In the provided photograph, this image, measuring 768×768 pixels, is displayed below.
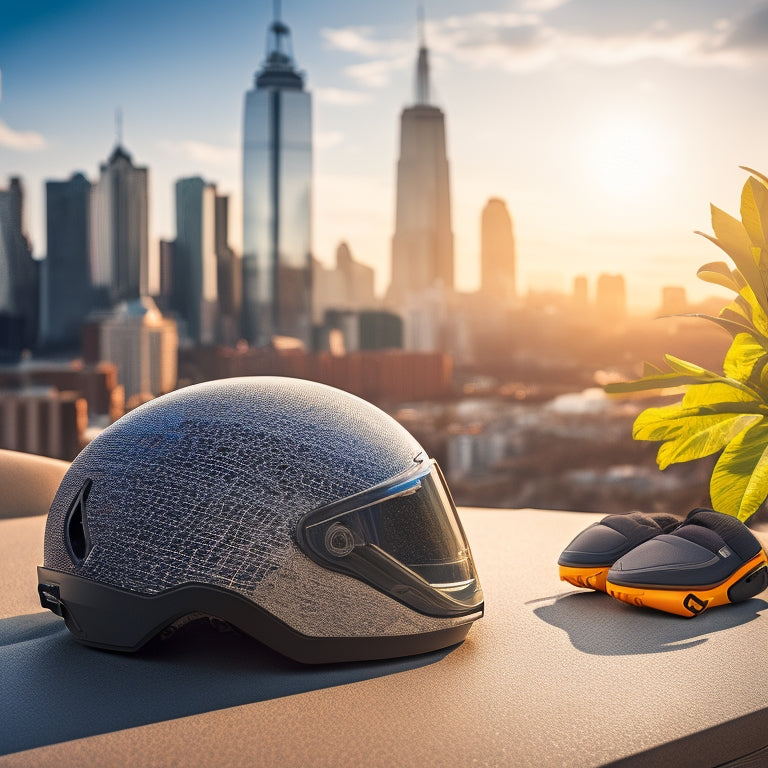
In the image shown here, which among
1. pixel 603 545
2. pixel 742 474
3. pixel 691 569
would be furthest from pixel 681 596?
pixel 742 474

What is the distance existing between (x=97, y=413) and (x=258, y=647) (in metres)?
24.8

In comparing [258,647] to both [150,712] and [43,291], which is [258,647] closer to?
[150,712]

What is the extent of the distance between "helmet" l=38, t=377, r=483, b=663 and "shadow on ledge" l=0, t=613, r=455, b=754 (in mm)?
34

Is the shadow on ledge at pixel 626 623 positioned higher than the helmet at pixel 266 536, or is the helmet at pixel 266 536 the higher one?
the helmet at pixel 266 536

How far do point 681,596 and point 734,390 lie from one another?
50cm

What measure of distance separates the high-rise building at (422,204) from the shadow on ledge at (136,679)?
4713 centimetres

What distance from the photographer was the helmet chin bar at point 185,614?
48.9 inches

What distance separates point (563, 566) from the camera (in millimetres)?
1606

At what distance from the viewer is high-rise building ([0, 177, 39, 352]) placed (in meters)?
26.8

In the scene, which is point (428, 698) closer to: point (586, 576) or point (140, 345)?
point (586, 576)

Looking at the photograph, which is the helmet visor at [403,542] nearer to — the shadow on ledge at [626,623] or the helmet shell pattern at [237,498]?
the helmet shell pattern at [237,498]

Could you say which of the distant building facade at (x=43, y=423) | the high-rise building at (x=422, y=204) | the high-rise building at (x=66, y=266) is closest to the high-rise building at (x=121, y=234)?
the high-rise building at (x=66, y=266)

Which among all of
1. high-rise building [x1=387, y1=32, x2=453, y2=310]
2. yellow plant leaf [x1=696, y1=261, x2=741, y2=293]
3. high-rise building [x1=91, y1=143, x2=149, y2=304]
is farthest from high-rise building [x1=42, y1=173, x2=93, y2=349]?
yellow plant leaf [x1=696, y1=261, x2=741, y2=293]

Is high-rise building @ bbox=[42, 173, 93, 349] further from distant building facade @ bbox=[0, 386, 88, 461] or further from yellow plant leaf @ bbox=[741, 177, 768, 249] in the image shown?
yellow plant leaf @ bbox=[741, 177, 768, 249]
